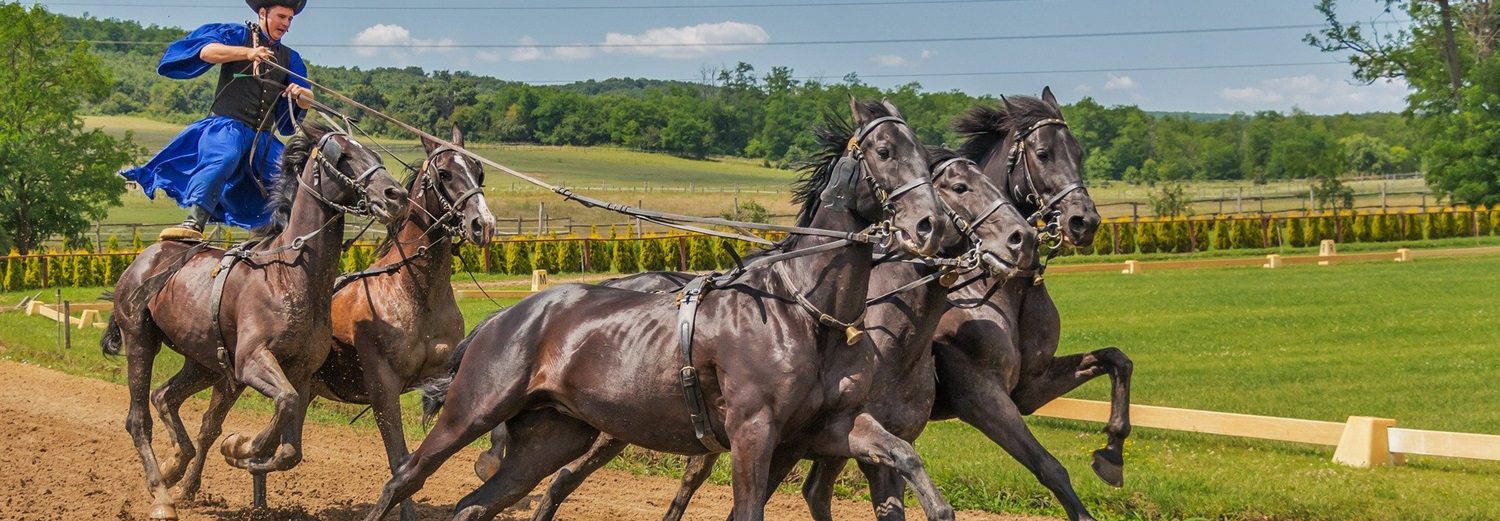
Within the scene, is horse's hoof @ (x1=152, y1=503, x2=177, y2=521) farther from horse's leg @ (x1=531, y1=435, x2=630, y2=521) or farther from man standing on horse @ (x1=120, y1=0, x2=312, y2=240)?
horse's leg @ (x1=531, y1=435, x2=630, y2=521)

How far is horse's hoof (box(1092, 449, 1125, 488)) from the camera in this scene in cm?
819

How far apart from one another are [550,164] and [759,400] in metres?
86.0

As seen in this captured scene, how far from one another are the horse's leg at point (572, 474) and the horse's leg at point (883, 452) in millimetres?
1737

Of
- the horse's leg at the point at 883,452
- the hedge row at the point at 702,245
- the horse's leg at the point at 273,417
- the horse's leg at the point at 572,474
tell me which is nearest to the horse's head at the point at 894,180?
the horse's leg at the point at 883,452

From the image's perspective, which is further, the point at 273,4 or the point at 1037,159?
the point at 273,4

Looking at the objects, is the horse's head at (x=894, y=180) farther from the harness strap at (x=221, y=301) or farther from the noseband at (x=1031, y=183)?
the harness strap at (x=221, y=301)

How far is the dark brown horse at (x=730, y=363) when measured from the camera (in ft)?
20.4

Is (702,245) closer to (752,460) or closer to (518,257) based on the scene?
(518,257)

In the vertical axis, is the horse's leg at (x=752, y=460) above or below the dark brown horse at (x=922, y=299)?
below

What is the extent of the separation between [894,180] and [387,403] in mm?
3728

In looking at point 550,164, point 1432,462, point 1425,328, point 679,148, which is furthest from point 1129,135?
point 1432,462

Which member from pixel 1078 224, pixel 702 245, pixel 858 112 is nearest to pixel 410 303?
pixel 858 112

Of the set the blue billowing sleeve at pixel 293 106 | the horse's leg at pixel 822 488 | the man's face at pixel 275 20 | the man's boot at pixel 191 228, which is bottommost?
the horse's leg at pixel 822 488

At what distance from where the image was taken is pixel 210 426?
971 centimetres
